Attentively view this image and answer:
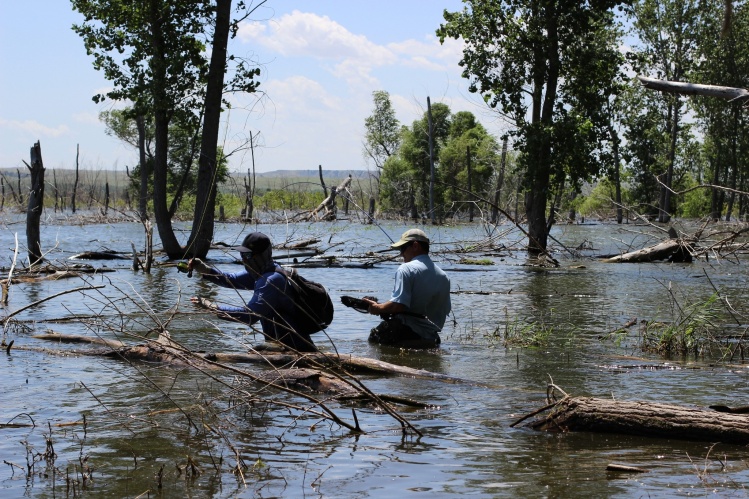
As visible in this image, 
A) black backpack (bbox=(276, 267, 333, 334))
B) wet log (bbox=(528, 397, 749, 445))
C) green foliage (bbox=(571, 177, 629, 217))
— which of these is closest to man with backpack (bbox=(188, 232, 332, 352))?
black backpack (bbox=(276, 267, 333, 334))

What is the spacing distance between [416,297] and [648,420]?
12.2ft

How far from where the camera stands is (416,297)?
31.6ft

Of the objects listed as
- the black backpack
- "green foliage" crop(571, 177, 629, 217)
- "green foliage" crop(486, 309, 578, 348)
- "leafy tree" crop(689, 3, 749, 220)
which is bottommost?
"green foliage" crop(486, 309, 578, 348)

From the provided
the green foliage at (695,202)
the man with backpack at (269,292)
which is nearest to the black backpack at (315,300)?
the man with backpack at (269,292)

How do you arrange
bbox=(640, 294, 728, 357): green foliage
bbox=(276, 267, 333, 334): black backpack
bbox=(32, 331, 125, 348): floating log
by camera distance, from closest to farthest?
1. bbox=(276, 267, 333, 334): black backpack
2. bbox=(32, 331, 125, 348): floating log
3. bbox=(640, 294, 728, 357): green foliage

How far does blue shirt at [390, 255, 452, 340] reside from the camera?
947 cm

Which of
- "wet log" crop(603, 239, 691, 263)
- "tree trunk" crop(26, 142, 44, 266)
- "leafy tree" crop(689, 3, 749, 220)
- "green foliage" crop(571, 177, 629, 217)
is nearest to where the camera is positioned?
"tree trunk" crop(26, 142, 44, 266)

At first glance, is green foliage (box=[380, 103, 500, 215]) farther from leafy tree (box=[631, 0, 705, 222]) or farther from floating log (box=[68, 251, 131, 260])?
floating log (box=[68, 251, 131, 260])

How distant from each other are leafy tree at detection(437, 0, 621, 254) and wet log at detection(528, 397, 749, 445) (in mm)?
20642

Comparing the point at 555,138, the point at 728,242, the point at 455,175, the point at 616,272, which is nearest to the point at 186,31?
the point at 555,138

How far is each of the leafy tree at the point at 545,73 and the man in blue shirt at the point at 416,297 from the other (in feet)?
57.2

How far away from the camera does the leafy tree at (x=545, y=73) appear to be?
26766 mm

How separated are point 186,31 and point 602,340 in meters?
16.6

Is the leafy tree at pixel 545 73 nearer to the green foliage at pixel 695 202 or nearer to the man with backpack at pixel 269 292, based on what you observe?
the man with backpack at pixel 269 292
